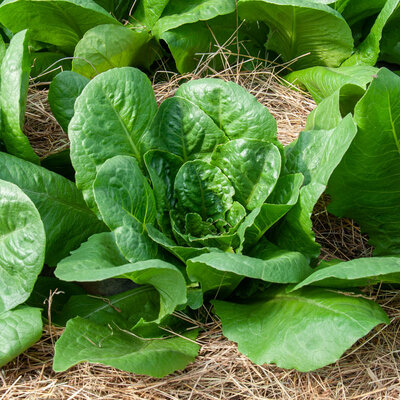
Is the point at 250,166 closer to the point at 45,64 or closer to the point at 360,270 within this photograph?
the point at 360,270

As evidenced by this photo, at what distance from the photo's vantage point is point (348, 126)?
1.27m

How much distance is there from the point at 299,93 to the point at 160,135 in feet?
2.32

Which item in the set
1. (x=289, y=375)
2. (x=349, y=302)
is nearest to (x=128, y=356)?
(x=289, y=375)

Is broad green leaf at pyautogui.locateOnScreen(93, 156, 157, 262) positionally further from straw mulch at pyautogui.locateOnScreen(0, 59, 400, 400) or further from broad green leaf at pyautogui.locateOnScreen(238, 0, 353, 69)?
broad green leaf at pyautogui.locateOnScreen(238, 0, 353, 69)

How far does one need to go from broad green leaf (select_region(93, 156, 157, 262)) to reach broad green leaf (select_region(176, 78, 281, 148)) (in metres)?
0.29

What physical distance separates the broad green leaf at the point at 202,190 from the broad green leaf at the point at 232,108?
0.46 feet

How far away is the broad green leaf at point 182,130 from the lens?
1.48 meters

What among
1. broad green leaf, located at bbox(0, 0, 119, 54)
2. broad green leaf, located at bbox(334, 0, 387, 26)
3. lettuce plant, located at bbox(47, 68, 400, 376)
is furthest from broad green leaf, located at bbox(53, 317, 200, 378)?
broad green leaf, located at bbox(334, 0, 387, 26)

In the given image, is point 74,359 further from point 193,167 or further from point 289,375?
point 193,167

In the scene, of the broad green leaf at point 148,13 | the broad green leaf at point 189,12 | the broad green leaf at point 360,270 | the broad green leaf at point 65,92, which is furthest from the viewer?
the broad green leaf at point 148,13

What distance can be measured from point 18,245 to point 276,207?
642 mm

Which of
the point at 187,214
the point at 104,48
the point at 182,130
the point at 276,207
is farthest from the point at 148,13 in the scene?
the point at 276,207

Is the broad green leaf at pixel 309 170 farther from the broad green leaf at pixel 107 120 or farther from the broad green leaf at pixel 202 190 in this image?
the broad green leaf at pixel 107 120

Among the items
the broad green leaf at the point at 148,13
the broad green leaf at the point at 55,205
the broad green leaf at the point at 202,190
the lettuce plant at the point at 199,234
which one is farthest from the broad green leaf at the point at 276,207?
the broad green leaf at the point at 148,13
